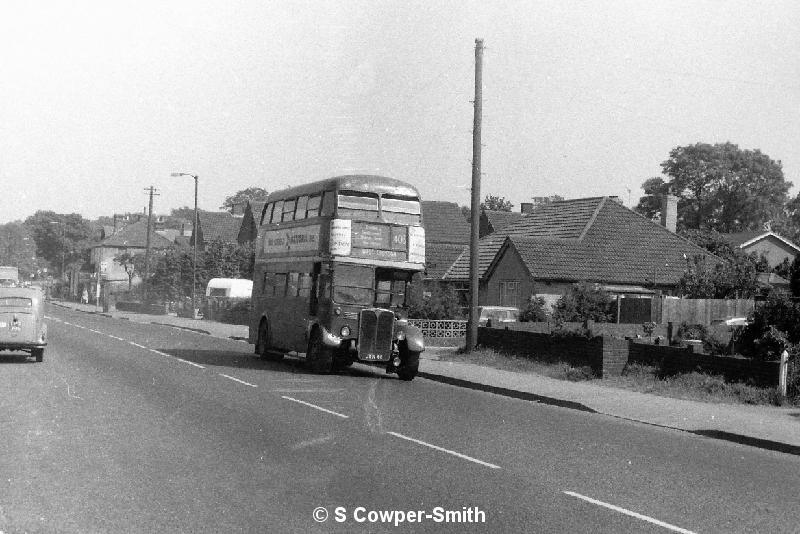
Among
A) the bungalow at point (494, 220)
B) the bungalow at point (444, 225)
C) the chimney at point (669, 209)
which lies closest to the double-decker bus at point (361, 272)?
the chimney at point (669, 209)

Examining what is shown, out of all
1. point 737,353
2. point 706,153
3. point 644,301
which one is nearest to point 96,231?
point 706,153

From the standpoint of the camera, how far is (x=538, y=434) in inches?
543

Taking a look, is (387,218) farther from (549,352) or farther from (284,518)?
(284,518)

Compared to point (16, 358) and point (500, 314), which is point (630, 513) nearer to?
point (16, 358)

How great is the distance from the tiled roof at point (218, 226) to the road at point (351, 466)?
251 ft

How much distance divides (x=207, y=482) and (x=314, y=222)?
1468 centimetres

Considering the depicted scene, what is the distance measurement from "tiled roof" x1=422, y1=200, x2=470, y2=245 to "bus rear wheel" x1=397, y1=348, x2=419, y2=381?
48.4m

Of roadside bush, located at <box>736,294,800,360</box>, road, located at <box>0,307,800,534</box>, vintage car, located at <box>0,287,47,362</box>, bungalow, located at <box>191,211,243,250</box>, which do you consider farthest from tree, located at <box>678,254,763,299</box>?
bungalow, located at <box>191,211,243,250</box>

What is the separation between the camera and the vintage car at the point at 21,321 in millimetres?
23656

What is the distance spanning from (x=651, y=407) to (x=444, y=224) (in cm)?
5630

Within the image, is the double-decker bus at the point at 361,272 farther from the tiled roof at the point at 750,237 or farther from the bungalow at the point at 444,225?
the tiled roof at the point at 750,237

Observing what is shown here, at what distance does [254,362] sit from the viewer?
86.3 feet

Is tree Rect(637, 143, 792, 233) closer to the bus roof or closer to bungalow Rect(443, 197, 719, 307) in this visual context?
bungalow Rect(443, 197, 719, 307)

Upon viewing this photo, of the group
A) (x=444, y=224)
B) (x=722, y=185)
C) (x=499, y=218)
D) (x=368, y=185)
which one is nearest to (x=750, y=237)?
(x=722, y=185)
